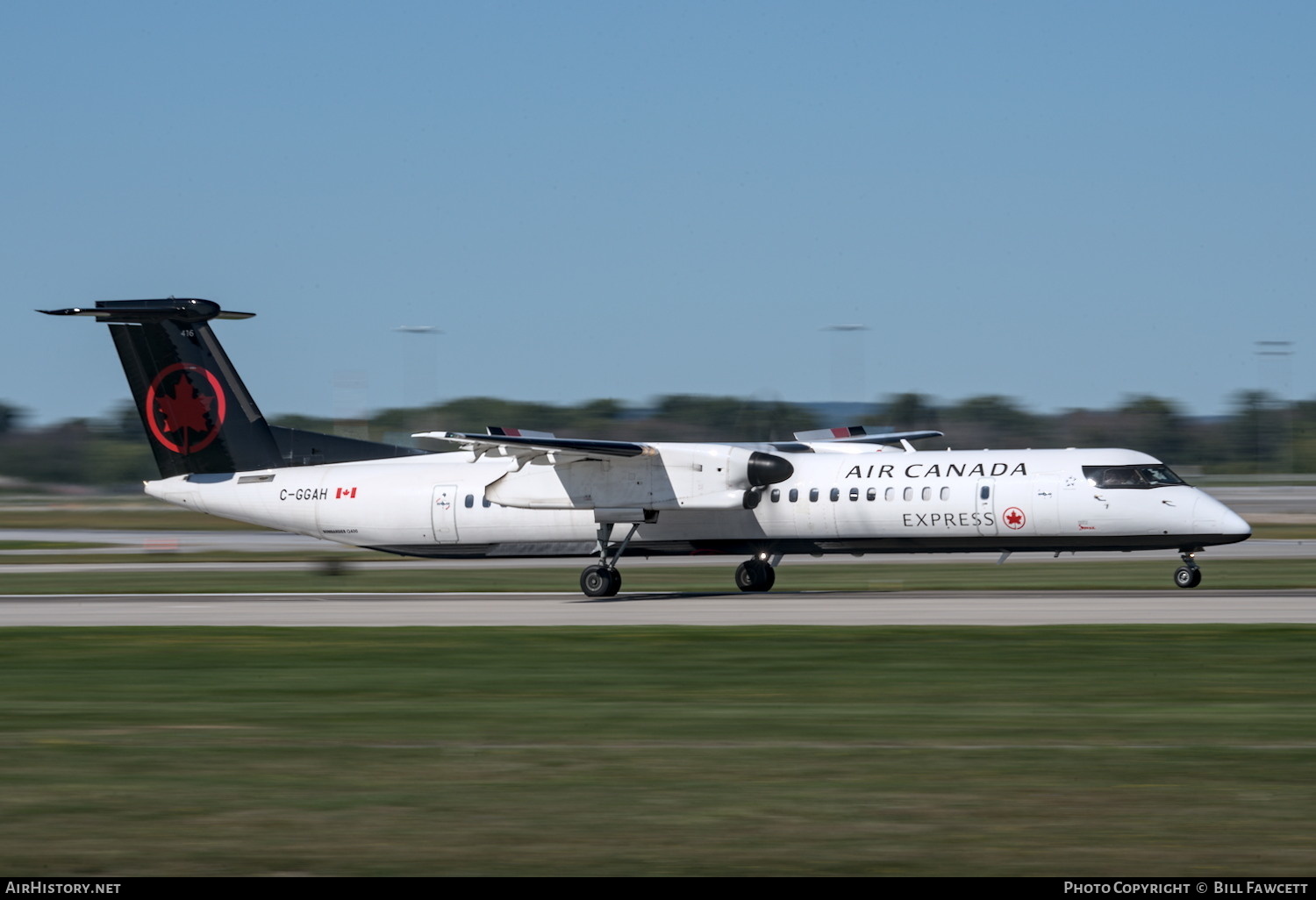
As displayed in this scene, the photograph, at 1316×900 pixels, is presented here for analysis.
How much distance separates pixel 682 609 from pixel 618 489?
4.19 m

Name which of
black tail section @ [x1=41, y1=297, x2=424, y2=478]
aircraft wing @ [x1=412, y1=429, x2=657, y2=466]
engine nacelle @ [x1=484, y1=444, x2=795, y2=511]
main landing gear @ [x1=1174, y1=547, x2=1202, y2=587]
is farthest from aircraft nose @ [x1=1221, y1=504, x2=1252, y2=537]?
black tail section @ [x1=41, y1=297, x2=424, y2=478]

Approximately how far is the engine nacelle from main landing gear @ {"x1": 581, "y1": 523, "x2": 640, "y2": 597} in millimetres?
606

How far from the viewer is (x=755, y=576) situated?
30.4 metres

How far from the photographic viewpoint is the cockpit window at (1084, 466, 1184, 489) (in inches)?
1075

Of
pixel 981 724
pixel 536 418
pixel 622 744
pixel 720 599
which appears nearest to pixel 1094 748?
pixel 981 724

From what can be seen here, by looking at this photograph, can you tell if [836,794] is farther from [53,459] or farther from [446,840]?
[53,459]

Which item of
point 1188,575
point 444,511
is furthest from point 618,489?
point 1188,575

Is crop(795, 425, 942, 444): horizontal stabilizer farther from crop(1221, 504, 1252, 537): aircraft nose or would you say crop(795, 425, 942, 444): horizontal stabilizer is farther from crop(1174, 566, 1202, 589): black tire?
crop(1221, 504, 1252, 537): aircraft nose

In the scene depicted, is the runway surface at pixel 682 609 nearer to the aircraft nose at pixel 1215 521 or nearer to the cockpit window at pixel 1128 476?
the aircraft nose at pixel 1215 521

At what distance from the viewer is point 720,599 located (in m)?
28.6

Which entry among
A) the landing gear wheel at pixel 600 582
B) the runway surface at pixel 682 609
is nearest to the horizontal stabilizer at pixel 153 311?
the runway surface at pixel 682 609

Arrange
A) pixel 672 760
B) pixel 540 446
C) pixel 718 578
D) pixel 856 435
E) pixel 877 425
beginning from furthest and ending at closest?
pixel 877 425, pixel 718 578, pixel 856 435, pixel 540 446, pixel 672 760

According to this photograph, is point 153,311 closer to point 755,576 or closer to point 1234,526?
point 755,576

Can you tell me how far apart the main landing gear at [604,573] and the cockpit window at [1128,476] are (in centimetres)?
917
